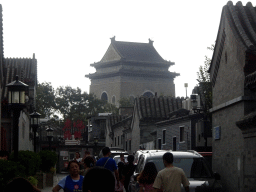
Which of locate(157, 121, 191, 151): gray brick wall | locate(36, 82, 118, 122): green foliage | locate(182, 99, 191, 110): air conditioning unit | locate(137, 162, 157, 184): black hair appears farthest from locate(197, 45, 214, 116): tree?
locate(36, 82, 118, 122): green foliage

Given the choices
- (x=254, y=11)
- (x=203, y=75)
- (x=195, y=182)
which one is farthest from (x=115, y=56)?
(x=195, y=182)

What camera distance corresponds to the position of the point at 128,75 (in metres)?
136

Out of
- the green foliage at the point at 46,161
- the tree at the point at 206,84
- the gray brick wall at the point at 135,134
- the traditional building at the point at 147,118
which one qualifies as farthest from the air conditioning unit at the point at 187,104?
the green foliage at the point at 46,161

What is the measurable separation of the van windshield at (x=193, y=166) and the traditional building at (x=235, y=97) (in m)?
3.82

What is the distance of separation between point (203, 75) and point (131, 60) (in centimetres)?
10324

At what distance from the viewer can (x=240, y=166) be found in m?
19.2

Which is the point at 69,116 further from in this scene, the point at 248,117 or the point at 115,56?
the point at 248,117

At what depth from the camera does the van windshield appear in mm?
13430

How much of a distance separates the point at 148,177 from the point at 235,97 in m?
10.5

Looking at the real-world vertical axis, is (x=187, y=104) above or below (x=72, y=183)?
above

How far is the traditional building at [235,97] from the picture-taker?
18281mm

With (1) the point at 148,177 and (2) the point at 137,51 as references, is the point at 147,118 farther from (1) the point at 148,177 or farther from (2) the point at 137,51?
(2) the point at 137,51

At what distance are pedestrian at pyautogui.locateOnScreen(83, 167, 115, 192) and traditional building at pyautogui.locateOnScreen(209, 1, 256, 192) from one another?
12.9 metres

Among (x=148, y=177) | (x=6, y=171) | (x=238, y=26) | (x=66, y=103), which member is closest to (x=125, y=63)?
(x=66, y=103)
